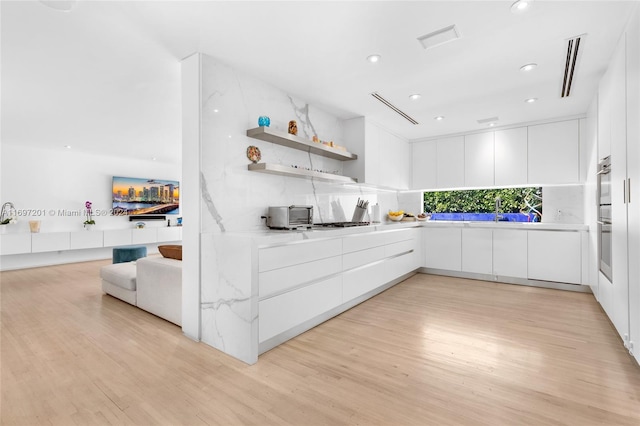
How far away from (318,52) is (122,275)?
3350 millimetres

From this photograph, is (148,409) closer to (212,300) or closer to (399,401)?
(212,300)

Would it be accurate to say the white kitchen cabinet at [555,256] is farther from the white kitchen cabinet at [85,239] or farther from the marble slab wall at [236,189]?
the white kitchen cabinet at [85,239]

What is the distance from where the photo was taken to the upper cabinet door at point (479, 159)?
5016 millimetres

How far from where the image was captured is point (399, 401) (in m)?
1.78

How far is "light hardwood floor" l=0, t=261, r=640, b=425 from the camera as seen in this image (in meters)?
1.68

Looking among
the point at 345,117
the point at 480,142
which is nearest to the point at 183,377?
the point at 345,117

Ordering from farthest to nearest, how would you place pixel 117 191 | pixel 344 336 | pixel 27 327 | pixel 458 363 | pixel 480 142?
pixel 117 191, pixel 480 142, pixel 27 327, pixel 344 336, pixel 458 363

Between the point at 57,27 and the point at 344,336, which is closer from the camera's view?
the point at 57,27

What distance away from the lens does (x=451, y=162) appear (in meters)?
5.34

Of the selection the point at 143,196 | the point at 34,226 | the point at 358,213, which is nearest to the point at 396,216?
the point at 358,213

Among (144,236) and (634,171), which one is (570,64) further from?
(144,236)

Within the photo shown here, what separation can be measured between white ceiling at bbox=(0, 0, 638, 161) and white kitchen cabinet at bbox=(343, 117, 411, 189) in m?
0.30

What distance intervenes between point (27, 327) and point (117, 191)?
5280 mm

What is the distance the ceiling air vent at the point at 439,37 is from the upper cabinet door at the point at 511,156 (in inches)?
124
